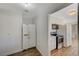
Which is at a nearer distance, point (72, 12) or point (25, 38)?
point (72, 12)

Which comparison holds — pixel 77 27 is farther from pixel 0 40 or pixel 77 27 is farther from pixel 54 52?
pixel 0 40

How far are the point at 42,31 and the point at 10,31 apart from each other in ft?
1.83

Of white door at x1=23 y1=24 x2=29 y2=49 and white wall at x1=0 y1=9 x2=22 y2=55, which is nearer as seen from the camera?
white wall at x1=0 y1=9 x2=22 y2=55

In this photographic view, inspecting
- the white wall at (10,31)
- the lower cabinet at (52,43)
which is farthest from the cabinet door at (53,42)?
the white wall at (10,31)

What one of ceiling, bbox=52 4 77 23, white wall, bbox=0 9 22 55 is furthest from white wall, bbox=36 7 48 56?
white wall, bbox=0 9 22 55

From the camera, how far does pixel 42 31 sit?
1.51 metres

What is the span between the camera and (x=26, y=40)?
154 centimetres

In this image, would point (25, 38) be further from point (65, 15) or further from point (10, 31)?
point (65, 15)

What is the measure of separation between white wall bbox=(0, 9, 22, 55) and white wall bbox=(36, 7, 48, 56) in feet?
1.11

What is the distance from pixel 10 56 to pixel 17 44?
23 centimetres

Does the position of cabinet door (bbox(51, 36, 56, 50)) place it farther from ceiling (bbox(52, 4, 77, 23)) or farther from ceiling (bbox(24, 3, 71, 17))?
ceiling (bbox(24, 3, 71, 17))

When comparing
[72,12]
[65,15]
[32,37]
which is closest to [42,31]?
[32,37]

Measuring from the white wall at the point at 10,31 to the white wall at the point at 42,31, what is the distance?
34 cm

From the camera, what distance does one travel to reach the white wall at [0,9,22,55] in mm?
1395
